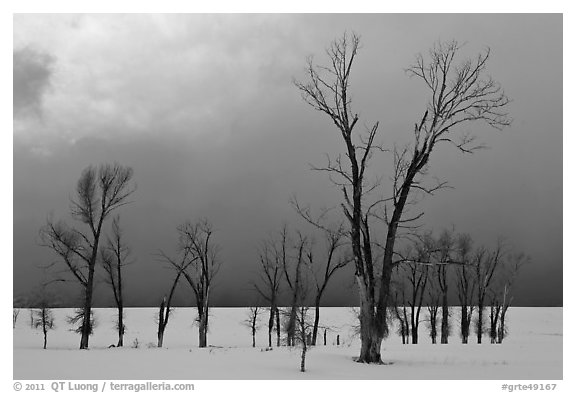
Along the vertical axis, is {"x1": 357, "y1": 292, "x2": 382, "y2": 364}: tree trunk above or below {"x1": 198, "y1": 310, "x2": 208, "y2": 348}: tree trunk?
above

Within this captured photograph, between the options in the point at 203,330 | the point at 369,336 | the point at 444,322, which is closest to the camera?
the point at 369,336

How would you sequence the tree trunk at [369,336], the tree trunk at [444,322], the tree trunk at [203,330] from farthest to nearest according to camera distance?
1. the tree trunk at [444,322]
2. the tree trunk at [203,330]
3. the tree trunk at [369,336]

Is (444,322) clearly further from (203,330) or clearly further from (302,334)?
(302,334)

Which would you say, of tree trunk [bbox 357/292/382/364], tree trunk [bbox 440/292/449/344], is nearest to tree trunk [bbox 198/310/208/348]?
→ tree trunk [bbox 440/292/449/344]

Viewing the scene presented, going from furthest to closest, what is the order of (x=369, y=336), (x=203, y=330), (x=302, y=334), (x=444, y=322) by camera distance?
1. (x=444, y=322)
2. (x=203, y=330)
3. (x=369, y=336)
4. (x=302, y=334)

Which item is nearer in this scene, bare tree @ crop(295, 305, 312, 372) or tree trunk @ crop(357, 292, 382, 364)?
bare tree @ crop(295, 305, 312, 372)

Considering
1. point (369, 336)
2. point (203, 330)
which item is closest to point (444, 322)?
point (203, 330)

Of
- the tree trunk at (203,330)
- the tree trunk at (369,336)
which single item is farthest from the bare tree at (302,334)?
the tree trunk at (203,330)

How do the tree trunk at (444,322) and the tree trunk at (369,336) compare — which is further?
the tree trunk at (444,322)

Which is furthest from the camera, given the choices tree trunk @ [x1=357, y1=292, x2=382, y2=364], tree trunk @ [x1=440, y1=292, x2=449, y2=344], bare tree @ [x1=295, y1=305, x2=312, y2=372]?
tree trunk @ [x1=440, y1=292, x2=449, y2=344]

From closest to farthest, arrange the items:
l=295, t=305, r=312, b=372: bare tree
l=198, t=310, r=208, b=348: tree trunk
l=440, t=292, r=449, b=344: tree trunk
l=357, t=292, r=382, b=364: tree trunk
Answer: l=295, t=305, r=312, b=372: bare tree, l=357, t=292, r=382, b=364: tree trunk, l=198, t=310, r=208, b=348: tree trunk, l=440, t=292, r=449, b=344: tree trunk

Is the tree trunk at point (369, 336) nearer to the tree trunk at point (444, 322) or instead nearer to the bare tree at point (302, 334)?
the bare tree at point (302, 334)

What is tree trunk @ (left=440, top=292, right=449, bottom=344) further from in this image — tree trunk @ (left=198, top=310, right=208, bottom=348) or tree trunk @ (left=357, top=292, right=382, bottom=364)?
tree trunk @ (left=357, top=292, right=382, bottom=364)

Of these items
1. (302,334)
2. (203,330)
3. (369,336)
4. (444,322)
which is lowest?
(203,330)
